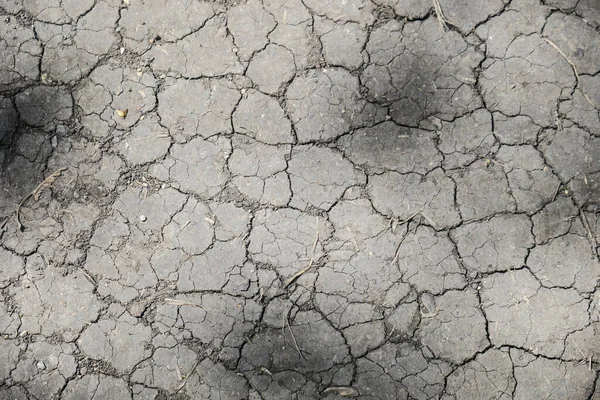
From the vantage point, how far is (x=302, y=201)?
10.7ft

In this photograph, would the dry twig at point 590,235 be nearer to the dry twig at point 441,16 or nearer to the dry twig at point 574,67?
the dry twig at point 574,67

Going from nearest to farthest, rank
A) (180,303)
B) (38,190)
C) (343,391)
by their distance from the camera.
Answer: (343,391)
(180,303)
(38,190)

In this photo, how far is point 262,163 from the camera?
3279 mm

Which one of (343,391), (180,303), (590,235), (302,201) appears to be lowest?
(343,391)

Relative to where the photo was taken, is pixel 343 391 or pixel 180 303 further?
pixel 180 303

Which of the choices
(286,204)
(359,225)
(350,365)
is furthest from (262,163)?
(350,365)

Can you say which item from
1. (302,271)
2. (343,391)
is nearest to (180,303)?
(302,271)

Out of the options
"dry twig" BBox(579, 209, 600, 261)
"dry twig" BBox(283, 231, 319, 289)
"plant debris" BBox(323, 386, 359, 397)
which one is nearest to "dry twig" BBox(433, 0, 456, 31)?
"dry twig" BBox(579, 209, 600, 261)

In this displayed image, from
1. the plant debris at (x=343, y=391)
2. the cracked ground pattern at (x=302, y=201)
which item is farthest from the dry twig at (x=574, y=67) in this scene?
the plant debris at (x=343, y=391)

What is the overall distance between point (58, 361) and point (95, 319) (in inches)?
11.6

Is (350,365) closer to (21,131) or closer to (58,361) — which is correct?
(58,361)

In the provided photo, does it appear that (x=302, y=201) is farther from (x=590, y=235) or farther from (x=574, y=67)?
(x=574, y=67)

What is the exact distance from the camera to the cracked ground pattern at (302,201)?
124 inches

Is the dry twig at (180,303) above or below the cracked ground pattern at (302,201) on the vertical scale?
below
